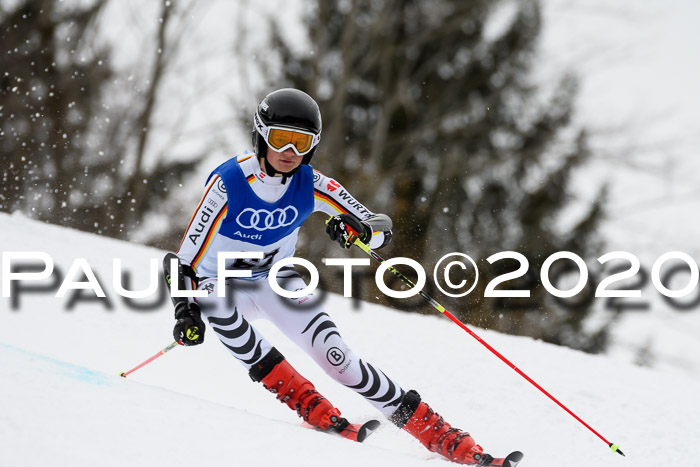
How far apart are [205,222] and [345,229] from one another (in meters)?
0.72

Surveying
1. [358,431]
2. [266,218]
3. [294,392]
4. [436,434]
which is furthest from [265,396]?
[266,218]

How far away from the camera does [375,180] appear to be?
15258 mm

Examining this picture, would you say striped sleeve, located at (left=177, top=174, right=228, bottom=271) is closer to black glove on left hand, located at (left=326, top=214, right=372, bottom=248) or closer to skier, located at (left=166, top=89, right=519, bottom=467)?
skier, located at (left=166, top=89, right=519, bottom=467)

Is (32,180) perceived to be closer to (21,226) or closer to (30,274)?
(21,226)

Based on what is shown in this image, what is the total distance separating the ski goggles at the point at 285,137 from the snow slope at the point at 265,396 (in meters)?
1.23

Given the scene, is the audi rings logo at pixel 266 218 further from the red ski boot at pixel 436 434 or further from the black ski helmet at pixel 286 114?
the red ski boot at pixel 436 434

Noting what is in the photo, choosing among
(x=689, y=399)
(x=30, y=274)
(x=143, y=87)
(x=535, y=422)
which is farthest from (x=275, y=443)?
(x=143, y=87)

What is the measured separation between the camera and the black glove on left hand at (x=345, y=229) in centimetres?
349

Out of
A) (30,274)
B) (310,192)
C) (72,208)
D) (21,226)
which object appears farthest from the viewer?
(72,208)

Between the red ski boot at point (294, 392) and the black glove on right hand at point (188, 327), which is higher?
the black glove on right hand at point (188, 327)

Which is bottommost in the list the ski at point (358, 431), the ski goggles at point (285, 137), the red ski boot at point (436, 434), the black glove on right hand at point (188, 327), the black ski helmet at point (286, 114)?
the ski at point (358, 431)

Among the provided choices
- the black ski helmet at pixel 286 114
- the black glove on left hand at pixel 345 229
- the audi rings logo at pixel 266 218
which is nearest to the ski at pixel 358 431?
the black glove on left hand at pixel 345 229

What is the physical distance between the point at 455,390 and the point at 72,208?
1397 centimetres

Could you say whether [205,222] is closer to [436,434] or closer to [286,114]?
[286,114]
